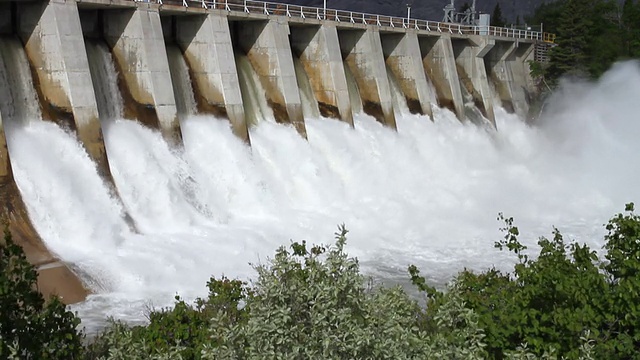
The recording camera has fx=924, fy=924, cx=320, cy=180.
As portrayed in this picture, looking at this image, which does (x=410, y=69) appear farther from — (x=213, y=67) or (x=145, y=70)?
(x=145, y=70)

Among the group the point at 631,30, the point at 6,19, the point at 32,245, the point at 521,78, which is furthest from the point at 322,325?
the point at 631,30

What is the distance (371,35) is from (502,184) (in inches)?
329

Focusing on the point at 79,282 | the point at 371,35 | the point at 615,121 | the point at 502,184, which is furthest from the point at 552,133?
the point at 79,282

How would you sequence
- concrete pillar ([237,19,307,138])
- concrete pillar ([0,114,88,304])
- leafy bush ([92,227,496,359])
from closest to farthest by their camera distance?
1. leafy bush ([92,227,496,359])
2. concrete pillar ([0,114,88,304])
3. concrete pillar ([237,19,307,138])

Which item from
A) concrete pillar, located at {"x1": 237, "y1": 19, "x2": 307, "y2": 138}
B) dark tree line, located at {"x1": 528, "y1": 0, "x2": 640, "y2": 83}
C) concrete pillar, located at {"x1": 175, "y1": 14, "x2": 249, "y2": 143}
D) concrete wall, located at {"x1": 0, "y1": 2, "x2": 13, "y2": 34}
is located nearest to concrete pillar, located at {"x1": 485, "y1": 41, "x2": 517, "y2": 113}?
dark tree line, located at {"x1": 528, "y1": 0, "x2": 640, "y2": 83}

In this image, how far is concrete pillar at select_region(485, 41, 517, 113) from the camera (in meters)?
51.8

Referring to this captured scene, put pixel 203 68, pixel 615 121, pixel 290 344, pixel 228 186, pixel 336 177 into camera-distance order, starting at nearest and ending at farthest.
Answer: pixel 290 344, pixel 228 186, pixel 203 68, pixel 336 177, pixel 615 121

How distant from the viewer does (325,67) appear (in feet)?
118

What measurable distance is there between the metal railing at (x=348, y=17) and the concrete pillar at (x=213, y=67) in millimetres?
689

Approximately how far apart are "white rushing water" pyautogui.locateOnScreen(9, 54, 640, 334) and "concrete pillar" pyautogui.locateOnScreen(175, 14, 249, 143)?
2.11 ft

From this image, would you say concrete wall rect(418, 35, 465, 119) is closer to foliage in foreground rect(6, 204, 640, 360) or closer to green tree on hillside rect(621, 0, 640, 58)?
green tree on hillside rect(621, 0, 640, 58)

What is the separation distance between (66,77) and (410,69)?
2112cm

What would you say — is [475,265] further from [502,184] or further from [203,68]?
[502,184]

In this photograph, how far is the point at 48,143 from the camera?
23375 mm
